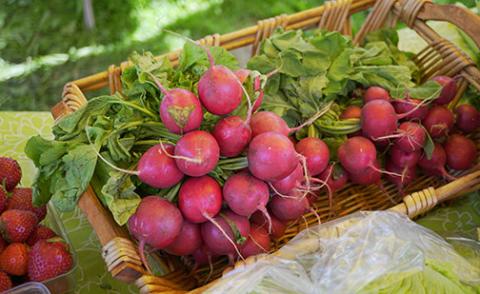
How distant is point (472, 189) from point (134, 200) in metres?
0.80

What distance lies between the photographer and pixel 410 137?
1.15m

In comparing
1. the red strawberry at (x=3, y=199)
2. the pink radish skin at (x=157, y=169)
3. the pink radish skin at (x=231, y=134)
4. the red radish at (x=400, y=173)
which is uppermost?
the pink radish skin at (x=231, y=134)

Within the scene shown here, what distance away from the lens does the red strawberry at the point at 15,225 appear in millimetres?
967

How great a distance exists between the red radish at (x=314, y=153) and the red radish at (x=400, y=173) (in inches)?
8.8

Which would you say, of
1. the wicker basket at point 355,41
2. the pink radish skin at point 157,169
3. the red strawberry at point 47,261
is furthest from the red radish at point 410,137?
the red strawberry at point 47,261

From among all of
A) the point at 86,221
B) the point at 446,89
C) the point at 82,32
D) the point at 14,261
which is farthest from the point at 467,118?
the point at 82,32

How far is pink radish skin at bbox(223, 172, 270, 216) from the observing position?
89cm

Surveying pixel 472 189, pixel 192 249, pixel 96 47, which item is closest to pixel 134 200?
pixel 192 249

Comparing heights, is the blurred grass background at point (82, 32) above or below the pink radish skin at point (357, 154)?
below

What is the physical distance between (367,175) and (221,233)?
1.36 feet

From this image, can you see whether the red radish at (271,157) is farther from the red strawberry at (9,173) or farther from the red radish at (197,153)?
the red strawberry at (9,173)

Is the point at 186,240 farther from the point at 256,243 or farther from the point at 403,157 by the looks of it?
the point at 403,157

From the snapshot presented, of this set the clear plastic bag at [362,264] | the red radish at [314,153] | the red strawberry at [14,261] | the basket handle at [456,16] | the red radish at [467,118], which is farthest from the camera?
the red radish at [467,118]

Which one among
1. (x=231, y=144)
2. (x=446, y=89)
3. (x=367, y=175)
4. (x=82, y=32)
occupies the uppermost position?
(x=231, y=144)
